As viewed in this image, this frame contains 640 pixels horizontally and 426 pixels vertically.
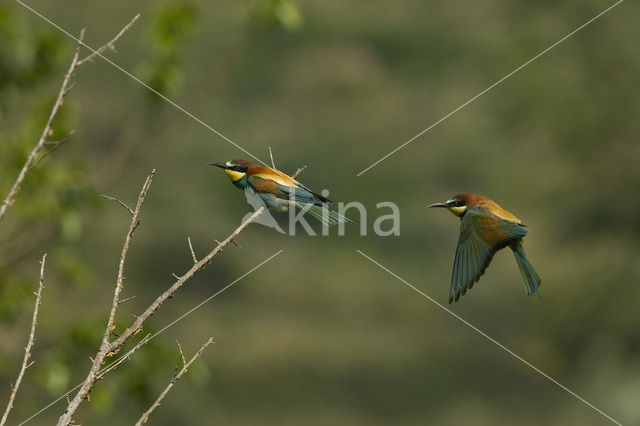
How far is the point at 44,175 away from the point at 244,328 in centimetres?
1126

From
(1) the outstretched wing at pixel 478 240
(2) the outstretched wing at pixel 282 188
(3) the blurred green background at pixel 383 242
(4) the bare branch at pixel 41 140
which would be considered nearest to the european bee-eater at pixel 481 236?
(1) the outstretched wing at pixel 478 240

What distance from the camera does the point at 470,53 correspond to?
24.8 meters

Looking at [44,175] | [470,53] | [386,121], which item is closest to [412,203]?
[386,121]

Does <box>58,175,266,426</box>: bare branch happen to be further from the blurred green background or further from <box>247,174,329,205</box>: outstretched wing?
the blurred green background

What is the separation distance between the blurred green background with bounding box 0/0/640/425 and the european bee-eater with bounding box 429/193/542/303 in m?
3.19

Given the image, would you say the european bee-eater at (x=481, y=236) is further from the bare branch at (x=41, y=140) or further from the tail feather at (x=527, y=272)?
the bare branch at (x=41, y=140)

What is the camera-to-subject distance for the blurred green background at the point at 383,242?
481 inches

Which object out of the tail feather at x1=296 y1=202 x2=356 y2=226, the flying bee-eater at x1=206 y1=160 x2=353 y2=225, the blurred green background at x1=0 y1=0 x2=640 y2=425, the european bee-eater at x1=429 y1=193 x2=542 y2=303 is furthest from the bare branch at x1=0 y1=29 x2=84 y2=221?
the blurred green background at x1=0 y1=0 x2=640 y2=425

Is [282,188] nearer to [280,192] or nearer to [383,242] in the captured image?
[280,192]

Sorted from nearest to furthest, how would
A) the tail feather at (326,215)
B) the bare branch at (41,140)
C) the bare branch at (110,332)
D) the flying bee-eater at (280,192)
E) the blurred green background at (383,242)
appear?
1. the bare branch at (110,332)
2. the bare branch at (41,140)
3. the tail feather at (326,215)
4. the flying bee-eater at (280,192)
5. the blurred green background at (383,242)

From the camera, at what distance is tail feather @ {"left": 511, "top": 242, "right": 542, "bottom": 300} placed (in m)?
2.12

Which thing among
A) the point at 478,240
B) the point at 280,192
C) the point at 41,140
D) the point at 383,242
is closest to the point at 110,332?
the point at 41,140

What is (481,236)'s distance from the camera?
233 centimetres

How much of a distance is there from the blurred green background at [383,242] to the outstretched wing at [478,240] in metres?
3.18
